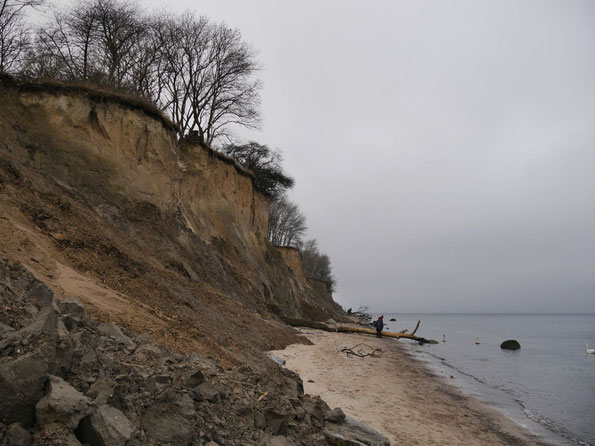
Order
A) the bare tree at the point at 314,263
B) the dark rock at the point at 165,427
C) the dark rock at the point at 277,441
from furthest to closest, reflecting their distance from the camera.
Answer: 1. the bare tree at the point at 314,263
2. the dark rock at the point at 277,441
3. the dark rock at the point at 165,427

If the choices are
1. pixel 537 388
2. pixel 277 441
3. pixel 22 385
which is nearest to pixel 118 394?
pixel 22 385

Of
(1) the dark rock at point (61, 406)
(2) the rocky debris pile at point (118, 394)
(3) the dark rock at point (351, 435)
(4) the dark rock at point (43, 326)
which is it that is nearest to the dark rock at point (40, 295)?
(2) the rocky debris pile at point (118, 394)

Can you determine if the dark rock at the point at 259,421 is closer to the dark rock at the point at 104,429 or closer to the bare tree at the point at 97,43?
the dark rock at the point at 104,429

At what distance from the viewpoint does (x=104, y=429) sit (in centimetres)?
309

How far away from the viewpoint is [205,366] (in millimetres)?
5352

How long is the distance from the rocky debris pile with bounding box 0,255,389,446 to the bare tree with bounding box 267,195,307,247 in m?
42.0

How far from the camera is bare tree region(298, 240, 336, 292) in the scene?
69.5 meters

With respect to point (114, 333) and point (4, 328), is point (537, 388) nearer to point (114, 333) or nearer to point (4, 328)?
point (114, 333)

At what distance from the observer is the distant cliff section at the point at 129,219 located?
7.65m

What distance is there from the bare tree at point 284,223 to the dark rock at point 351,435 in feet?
137

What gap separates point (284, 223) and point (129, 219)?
38.9m

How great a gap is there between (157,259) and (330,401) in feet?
24.7

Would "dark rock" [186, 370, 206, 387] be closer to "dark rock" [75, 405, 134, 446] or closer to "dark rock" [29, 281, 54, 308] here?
"dark rock" [75, 405, 134, 446]

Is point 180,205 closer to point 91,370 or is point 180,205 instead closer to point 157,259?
point 157,259
